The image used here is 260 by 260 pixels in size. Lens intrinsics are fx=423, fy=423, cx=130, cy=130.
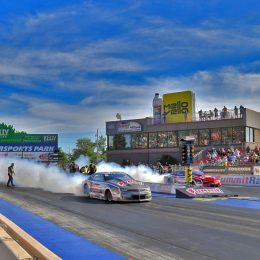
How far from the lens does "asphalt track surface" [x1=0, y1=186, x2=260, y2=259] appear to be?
325 inches

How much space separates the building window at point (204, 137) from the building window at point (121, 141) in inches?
487

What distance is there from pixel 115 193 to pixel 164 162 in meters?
37.5

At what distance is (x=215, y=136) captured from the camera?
172 ft

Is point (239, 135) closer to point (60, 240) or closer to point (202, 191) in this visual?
point (202, 191)

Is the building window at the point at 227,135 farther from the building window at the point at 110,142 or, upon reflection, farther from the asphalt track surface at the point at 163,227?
the asphalt track surface at the point at 163,227

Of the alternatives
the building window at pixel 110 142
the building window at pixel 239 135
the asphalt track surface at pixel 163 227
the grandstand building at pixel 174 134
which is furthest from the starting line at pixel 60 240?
the building window at pixel 110 142

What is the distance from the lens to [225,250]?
823cm

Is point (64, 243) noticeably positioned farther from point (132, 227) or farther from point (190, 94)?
point (190, 94)

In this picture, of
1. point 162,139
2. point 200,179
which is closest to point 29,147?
point 162,139

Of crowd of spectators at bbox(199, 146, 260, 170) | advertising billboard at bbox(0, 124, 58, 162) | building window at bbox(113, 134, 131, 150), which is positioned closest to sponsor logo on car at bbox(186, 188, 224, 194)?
crowd of spectators at bbox(199, 146, 260, 170)

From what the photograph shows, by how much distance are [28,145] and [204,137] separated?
26.7 meters

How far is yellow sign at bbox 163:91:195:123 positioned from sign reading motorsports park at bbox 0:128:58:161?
59.7ft

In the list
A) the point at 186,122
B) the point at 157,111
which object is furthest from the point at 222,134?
the point at 157,111

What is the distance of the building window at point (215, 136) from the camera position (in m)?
52.0
